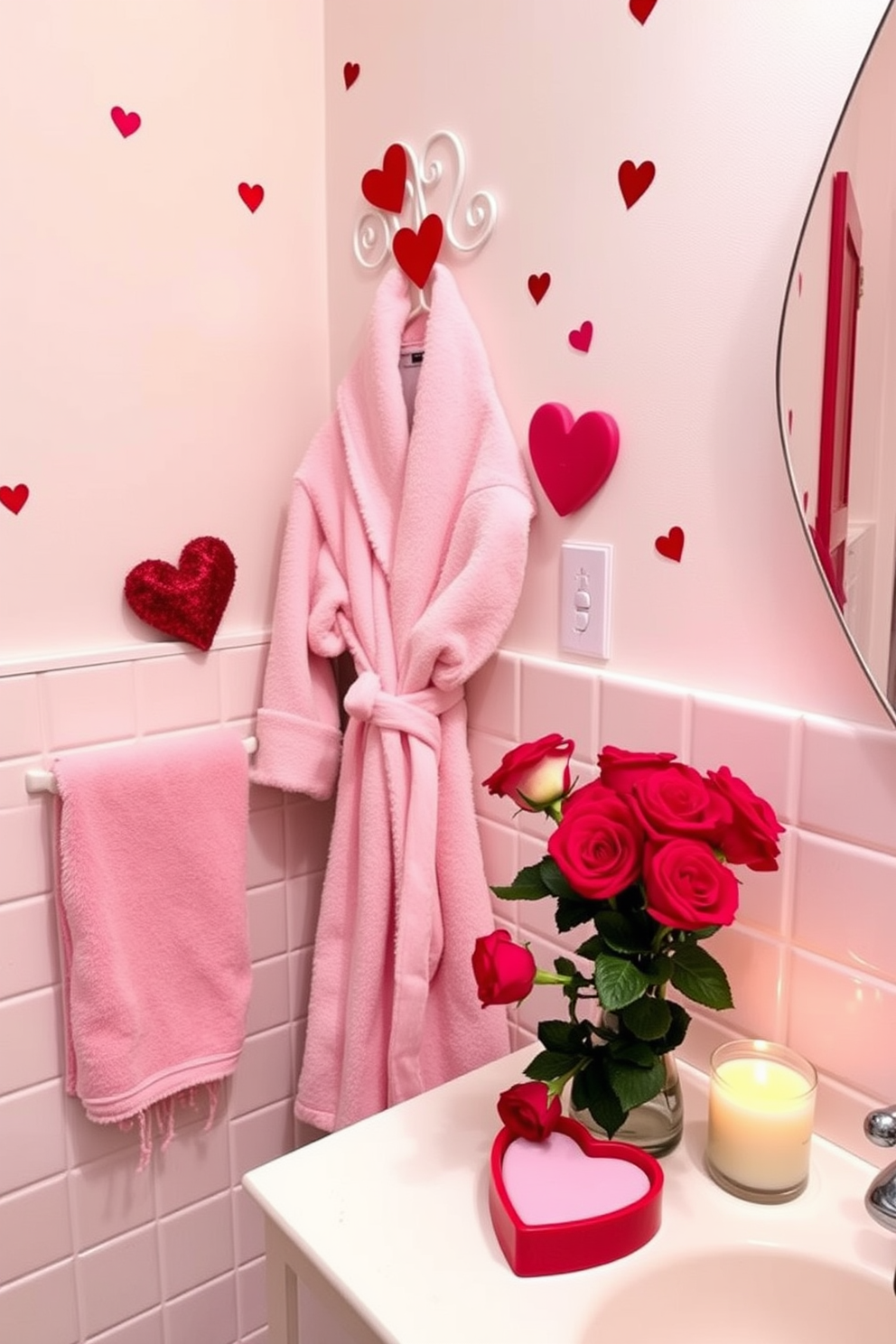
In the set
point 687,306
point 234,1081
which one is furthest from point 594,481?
point 234,1081

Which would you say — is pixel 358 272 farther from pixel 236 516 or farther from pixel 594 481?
pixel 594 481

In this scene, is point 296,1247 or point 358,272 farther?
point 358,272

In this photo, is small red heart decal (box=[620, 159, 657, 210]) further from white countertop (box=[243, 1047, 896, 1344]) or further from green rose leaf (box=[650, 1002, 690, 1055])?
white countertop (box=[243, 1047, 896, 1344])

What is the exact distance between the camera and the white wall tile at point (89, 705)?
1.16m

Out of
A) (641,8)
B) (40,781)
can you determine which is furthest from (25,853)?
(641,8)

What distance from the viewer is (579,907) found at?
87cm

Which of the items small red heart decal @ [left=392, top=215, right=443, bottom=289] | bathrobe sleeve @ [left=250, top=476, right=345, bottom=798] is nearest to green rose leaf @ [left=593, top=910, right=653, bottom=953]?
bathrobe sleeve @ [left=250, top=476, right=345, bottom=798]

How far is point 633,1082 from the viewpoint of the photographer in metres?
0.86

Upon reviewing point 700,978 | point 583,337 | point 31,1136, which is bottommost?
point 31,1136

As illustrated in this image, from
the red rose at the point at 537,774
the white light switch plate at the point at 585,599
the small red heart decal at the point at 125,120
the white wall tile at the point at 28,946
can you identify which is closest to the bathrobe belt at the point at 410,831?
the white light switch plate at the point at 585,599

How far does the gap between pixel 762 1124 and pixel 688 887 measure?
0.22 meters

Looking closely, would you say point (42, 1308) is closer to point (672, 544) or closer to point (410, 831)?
point (410, 831)

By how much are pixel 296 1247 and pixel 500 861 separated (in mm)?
471

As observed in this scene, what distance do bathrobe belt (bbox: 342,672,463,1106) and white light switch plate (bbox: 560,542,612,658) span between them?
17cm
